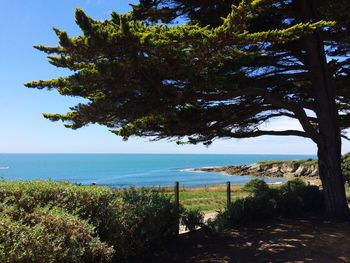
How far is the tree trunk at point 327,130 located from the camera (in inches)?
505

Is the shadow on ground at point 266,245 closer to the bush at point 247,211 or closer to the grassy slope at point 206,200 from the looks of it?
the bush at point 247,211

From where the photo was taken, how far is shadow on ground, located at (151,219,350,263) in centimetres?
789

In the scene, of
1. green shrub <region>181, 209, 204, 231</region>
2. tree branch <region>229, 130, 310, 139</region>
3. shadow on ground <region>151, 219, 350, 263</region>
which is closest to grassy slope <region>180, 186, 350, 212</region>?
tree branch <region>229, 130, 310, 139</region>

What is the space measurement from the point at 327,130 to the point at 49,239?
9888mm

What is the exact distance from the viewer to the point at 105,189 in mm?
7438

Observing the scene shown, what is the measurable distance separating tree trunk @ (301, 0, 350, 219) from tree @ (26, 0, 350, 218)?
3cm

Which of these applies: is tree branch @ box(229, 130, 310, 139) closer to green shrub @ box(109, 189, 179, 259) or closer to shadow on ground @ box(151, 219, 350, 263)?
shadow on ground @ box(151, 219, 350, 263)

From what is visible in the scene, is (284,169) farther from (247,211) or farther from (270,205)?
(247,211)

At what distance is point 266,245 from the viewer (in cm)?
887

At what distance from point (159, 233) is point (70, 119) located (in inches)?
141

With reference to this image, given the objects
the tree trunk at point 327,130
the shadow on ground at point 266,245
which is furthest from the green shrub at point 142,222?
the tree trunk at point 327,130

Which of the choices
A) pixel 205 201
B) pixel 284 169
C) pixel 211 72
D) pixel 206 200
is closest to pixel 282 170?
pixel 284 169

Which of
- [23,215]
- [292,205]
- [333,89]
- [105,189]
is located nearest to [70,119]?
[105,189]

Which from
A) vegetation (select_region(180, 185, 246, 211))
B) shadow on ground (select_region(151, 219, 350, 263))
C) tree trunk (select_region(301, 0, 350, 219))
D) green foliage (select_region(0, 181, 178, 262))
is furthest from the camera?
vegetation (select_region(180, 185, 246, 211))
